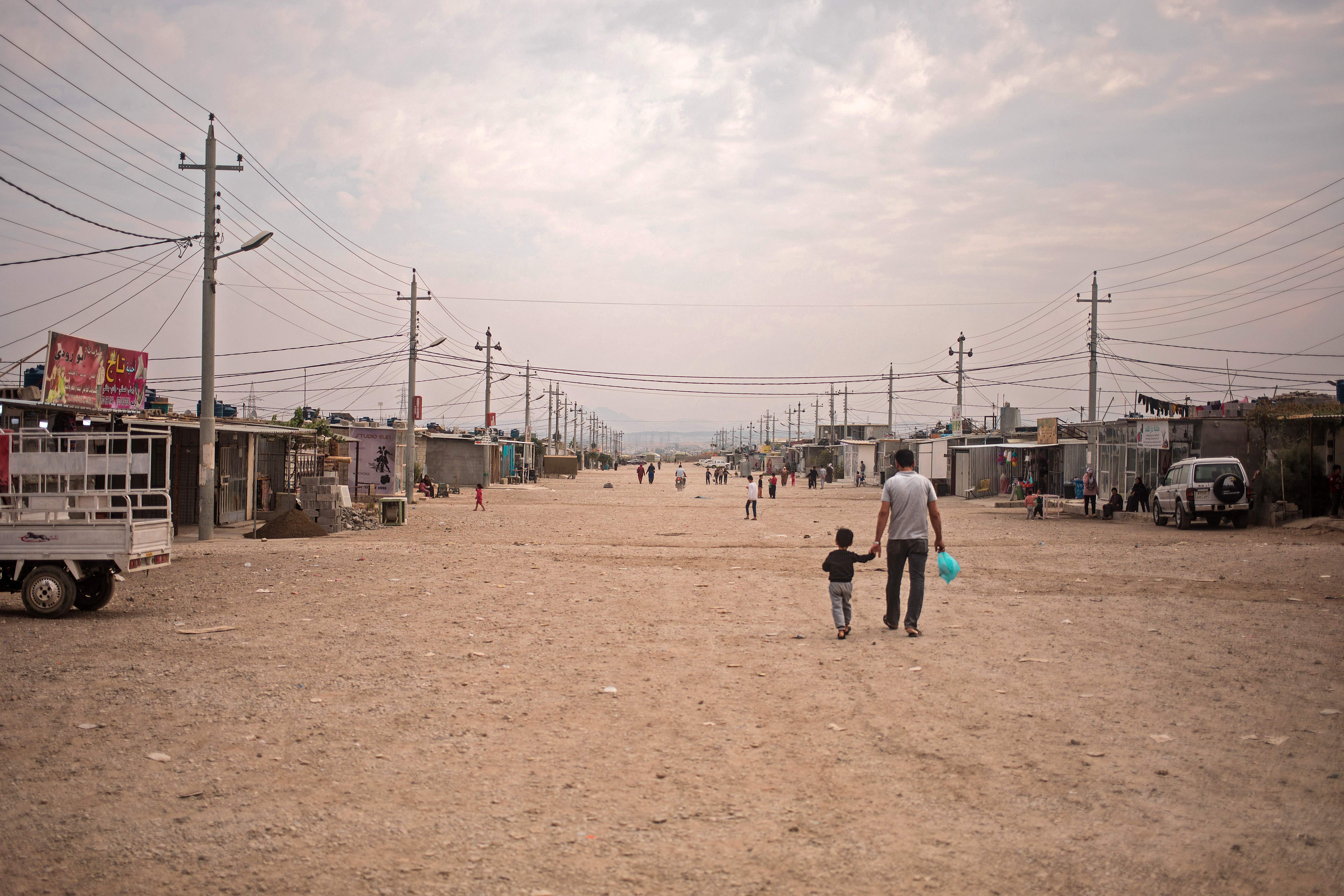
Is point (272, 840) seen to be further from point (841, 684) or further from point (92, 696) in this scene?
point (841, 684)

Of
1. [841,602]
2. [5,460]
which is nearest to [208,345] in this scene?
[5,460]

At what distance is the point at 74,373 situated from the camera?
714 inches

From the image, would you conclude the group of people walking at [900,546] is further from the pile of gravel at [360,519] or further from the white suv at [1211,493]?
the pile of gravel at [360,519]

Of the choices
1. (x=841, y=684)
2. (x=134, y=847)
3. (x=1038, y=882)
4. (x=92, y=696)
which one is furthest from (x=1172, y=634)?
(x=92, y=696)

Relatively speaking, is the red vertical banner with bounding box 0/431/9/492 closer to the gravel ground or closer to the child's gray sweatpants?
the gravel ground

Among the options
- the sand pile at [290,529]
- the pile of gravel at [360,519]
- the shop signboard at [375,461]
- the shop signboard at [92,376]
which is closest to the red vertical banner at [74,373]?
the shop signboard at [92,376]

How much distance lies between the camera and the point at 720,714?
21.1ft

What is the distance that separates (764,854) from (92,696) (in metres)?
5.58

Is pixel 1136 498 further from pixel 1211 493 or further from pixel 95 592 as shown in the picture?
pixel 95 592

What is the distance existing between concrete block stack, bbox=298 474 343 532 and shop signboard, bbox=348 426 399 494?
22.6ft

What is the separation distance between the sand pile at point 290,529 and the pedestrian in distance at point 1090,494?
23.3 metres

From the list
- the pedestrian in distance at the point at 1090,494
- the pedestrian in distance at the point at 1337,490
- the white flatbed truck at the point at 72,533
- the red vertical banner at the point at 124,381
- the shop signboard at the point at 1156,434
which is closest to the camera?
the white flatbed truck at the point at 72,533

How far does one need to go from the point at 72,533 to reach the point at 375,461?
20.9 meters

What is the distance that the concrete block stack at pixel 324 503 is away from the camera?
2320 cm
